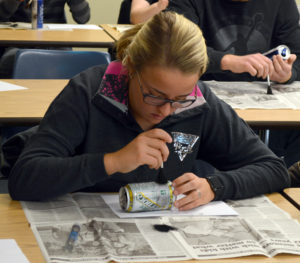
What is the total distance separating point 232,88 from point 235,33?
Answer: 0.39m

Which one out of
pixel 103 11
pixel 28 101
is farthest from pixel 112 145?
pixel 103 11

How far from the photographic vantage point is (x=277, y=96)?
240 cm

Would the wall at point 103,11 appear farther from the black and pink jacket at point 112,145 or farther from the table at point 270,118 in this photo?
the black and pink jacket at point 112,145

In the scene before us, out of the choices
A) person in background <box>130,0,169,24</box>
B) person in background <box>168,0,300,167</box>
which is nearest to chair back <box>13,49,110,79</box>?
person in background <box>168,0,300,167</box>

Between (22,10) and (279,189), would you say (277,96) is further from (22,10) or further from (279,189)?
(22,10)

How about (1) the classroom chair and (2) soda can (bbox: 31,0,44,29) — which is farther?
(2) soda can (bbox: 31,0,44,29)

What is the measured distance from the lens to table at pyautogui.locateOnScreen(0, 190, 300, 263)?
44.9 inches

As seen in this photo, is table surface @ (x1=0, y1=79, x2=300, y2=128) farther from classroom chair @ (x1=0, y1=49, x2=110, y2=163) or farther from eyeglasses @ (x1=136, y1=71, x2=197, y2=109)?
eyeglasses @ (x1=136, y1=71, x2=197, y2=109)

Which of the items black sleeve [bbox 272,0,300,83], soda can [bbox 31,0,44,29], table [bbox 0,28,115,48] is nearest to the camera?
black sleeve [bbox 272,0,300,83]

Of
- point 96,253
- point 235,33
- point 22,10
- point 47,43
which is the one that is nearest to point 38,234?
point 96,253

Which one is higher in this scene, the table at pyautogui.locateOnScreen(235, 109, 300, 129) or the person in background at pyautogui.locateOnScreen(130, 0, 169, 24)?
the person in background at pyautogui.locateOnScreen(130, 0, 169, 24)

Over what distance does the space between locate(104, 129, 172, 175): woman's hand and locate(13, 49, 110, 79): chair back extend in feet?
4.69

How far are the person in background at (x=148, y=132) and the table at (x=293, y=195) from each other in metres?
0.03

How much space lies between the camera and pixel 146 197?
133 centimetres
